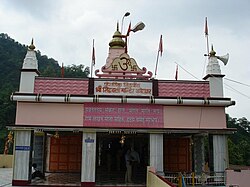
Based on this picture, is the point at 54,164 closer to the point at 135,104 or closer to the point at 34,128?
the point at 34,128

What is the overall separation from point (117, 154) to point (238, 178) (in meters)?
8.22

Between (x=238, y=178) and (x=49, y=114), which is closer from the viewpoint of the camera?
(x=238, y=178)

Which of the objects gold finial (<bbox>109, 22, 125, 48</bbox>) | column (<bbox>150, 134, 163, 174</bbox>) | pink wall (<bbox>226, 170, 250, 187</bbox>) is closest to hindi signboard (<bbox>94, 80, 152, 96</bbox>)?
column (<bbox>150, 134, 163, 174</bbox>)

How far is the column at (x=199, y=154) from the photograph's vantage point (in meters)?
14.8

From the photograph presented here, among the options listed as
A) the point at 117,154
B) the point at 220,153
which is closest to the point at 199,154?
the point at 220,153

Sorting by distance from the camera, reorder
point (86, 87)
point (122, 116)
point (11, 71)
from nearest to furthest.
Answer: point (122, 116)
point (86, 87)
point (11, 71)

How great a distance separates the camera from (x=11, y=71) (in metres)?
48.0

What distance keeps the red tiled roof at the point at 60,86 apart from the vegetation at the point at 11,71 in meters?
22.3

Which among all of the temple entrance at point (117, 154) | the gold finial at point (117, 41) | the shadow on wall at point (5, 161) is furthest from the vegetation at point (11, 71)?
the gold finial at point (117, 41)

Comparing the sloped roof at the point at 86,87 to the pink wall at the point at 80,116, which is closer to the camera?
the pink wall at the point at 80,116

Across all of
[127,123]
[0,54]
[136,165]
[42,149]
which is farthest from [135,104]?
[0,54]

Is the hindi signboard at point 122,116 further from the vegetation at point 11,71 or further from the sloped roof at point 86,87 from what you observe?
the vegetation at point 11,71

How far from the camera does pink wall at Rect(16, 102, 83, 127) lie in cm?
1204

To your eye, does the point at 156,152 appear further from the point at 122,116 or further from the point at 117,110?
the point at 117,110
